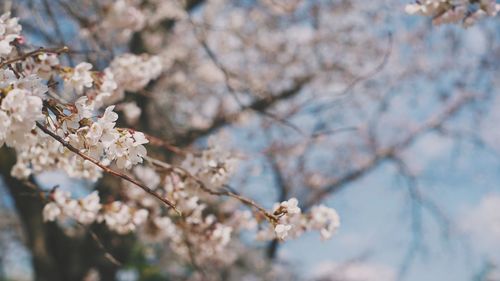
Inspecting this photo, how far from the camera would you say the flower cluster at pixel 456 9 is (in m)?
2.07

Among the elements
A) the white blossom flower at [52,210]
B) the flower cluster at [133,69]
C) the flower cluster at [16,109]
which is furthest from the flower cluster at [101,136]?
the flower cluster at [133,69]

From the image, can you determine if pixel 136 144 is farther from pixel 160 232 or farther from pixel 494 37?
pixel 494 37

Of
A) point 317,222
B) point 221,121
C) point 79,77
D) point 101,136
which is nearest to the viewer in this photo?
point 101,136

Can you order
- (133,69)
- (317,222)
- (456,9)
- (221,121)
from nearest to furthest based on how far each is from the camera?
(456,9)
(317,222)
(133,69)
(221,121)

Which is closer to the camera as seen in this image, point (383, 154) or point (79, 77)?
point (79, 77)

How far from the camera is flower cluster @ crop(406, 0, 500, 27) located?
2066 mm

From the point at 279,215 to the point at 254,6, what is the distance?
6.42 meters

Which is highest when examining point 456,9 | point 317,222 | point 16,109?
point 456,9

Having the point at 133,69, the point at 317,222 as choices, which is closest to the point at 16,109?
the point at 317,222

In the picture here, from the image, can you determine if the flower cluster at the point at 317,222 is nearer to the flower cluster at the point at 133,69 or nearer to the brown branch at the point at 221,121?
the flower cluster at the point at 133,69

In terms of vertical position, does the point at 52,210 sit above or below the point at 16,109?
above

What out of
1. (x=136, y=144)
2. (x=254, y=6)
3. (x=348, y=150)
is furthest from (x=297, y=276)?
(x=136, y=144)

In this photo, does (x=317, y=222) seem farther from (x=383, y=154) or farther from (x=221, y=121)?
(x=383, y=154)

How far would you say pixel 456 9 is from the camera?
6.78ft
